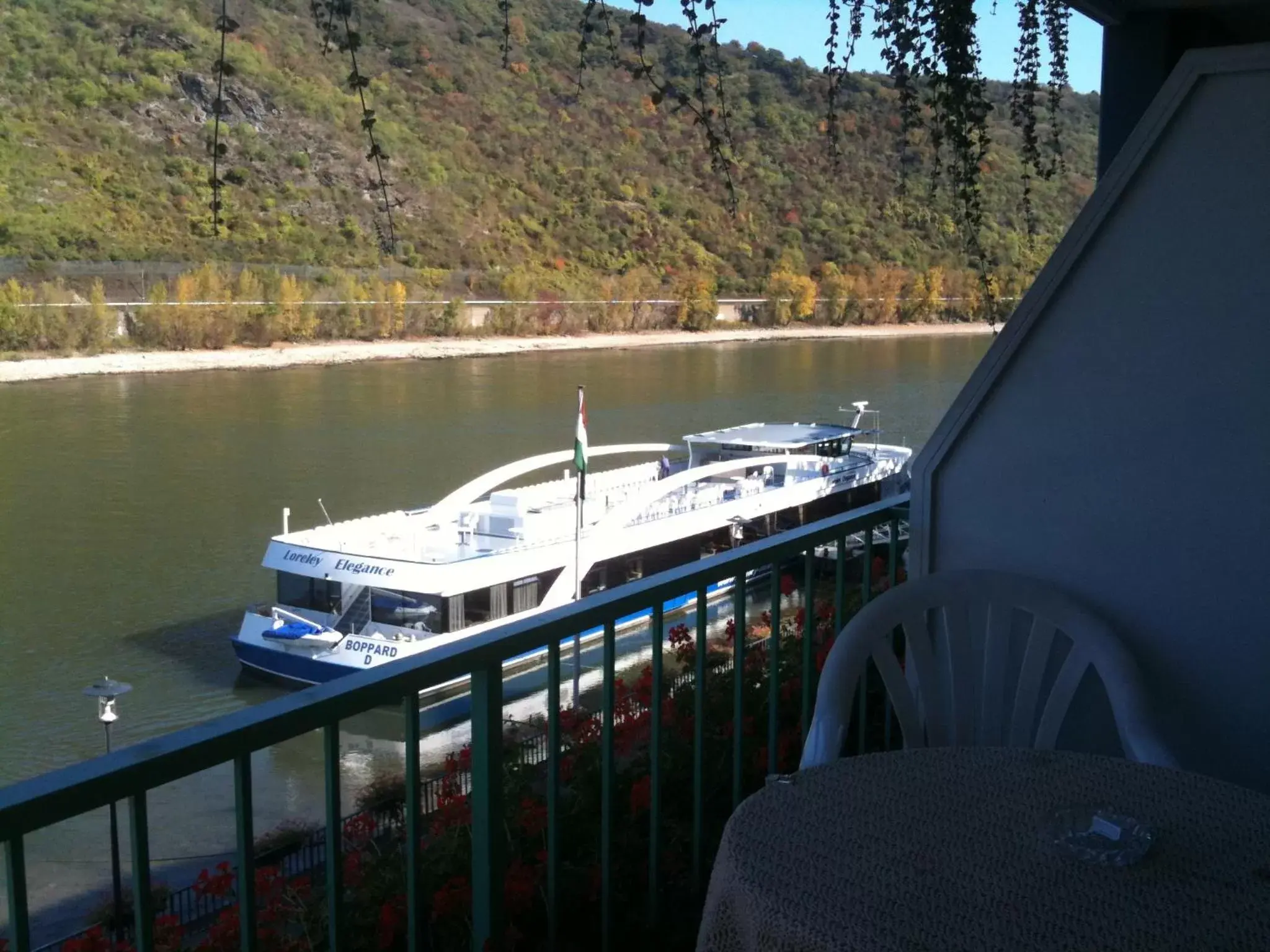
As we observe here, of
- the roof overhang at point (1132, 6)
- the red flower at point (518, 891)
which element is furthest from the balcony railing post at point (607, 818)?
the roof overhang at point (1132, 6)

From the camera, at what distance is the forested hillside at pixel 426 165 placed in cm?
2494

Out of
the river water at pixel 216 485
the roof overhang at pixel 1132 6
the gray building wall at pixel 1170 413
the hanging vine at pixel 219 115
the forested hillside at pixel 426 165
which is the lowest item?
the river water at pixel 216 485

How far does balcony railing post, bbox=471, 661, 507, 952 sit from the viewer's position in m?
1.49

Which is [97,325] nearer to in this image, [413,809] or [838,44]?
[838,44]

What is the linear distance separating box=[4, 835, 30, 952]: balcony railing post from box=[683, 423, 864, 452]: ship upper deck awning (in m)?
18.4

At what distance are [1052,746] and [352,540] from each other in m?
13.3

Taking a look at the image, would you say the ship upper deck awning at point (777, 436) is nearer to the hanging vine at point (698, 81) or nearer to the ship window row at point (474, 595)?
the ship window row at point (474, 595)

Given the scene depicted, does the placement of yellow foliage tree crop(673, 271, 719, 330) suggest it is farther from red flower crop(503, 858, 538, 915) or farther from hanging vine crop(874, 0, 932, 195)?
red flower crop(503, 858, 538, 915)

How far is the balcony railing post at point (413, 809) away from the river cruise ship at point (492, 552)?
9642mm

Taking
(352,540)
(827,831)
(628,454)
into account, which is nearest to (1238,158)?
(827,831)

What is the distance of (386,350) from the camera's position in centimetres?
4756

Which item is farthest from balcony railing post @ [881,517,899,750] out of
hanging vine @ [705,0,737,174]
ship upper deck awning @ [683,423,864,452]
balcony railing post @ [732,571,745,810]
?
ship upper deck awning @ [683,423,864,452]

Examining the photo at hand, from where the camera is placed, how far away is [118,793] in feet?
3.43

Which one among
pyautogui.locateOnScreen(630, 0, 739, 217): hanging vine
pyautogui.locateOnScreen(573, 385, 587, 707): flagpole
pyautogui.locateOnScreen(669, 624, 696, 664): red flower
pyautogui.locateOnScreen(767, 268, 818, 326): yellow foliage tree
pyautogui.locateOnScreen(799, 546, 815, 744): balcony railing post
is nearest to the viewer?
pyautogui.locateOnScreen(799, 546, 815, 744): balcony railing post
